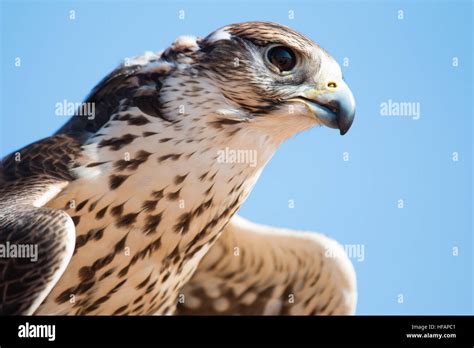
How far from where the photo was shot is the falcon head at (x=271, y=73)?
4426 mm

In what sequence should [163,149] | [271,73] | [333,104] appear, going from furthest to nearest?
[271,73], [163,149], [333,104]

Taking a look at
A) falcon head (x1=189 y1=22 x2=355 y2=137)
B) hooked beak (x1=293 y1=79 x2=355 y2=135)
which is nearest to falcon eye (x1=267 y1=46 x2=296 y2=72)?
falcon head (x1=189 y1=22 x2=355 y2=137)

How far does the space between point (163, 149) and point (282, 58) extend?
0.73 m

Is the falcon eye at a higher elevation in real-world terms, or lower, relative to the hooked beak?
higher

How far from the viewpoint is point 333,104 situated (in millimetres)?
4324

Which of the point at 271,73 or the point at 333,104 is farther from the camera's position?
the point at 271,73

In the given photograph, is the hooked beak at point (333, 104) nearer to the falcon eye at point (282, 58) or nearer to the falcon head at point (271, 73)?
the falcon head at point (271, 73)

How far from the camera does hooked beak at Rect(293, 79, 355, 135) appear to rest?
4309 millimetres

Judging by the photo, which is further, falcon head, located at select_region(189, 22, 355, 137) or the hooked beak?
falcon head, located at select_region(189, 22, 355, 137)

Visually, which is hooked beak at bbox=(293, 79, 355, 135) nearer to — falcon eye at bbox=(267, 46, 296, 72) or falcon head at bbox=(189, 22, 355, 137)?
falcon head at bbox=(189, 22, 355, 137)

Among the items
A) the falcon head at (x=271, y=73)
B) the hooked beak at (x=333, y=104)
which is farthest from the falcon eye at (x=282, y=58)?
the hooked beak at (x=333, y=104)

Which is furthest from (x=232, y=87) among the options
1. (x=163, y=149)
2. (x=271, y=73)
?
(x=163, y=149)

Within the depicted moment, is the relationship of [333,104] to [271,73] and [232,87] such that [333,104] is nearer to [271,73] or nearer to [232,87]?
[271,73]
